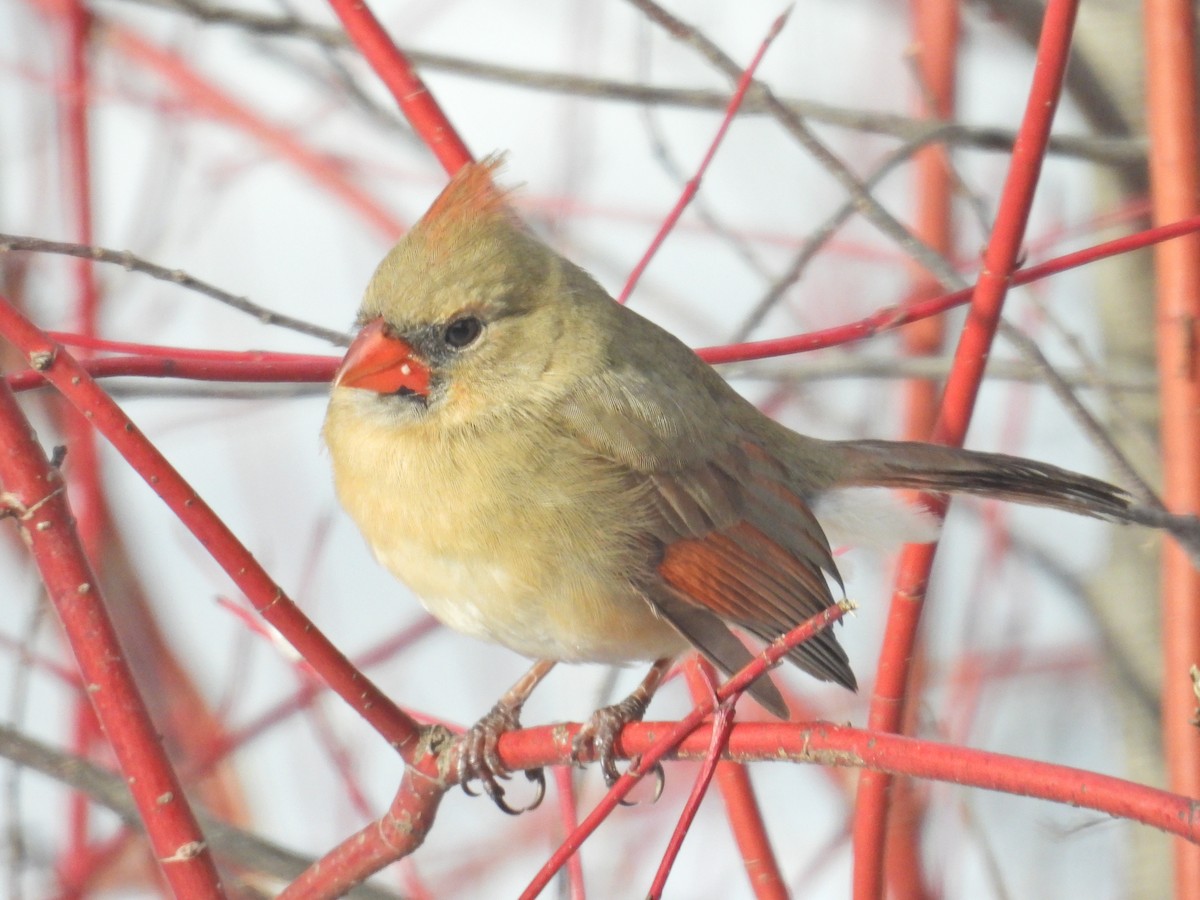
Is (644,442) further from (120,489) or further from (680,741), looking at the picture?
(120,489)

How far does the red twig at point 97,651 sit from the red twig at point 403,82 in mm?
682

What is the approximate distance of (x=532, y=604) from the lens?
1.69m

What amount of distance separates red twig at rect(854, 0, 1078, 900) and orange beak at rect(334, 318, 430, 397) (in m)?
0.71

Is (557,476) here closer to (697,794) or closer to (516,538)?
(516,538)

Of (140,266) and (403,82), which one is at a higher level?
(403,82)

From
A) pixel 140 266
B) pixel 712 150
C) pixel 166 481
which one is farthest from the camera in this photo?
pixel 712 150

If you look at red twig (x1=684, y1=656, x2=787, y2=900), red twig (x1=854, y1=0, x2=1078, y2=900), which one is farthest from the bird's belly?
red twig (x1=854, y1=0, x2=1078, y2=900)

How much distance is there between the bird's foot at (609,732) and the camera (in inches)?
60.1

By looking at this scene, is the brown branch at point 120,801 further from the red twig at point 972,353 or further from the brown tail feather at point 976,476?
the brown tail feather at point 976,476

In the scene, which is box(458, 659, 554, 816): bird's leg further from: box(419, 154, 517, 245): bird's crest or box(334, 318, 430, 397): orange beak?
box(419, 154, 517, 245): bird's crest

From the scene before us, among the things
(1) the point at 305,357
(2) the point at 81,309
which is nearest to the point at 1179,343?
(1) the point at 305,357

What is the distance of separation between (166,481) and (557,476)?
0.80 meters

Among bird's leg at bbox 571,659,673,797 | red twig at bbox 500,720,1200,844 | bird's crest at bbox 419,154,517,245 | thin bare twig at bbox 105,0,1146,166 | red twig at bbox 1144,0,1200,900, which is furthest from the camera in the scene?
thin bare twig at bbox 105,0,1146,166

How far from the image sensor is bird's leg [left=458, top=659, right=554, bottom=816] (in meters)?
1.57
